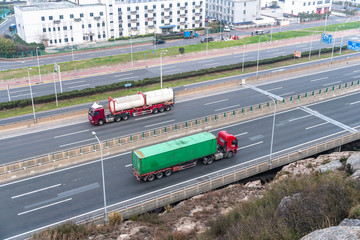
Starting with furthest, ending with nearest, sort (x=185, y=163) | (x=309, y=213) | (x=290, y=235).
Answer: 1. (x=185, y=163)
2. (x=309, y=213)
3. (x=290, y=235)

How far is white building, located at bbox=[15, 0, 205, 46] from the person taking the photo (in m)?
99.5

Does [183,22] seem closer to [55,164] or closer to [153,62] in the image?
[153,62]

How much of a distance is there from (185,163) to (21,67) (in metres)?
62.0

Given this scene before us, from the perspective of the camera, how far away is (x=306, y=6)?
145000mm

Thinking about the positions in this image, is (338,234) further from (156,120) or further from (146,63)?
(146,63)

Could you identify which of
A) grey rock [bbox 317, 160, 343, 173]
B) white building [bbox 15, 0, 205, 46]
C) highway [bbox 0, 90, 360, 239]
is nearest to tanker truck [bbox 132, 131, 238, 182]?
highway [bbox 0, 90, 360, 239]

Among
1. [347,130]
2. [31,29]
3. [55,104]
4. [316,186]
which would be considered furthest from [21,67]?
[316,186]

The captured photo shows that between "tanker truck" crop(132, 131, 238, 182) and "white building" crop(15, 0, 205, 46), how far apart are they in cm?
7473

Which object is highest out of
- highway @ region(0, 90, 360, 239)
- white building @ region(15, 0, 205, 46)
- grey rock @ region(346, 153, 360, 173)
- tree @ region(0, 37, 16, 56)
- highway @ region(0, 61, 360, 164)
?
white building @ region(15, 0, 205, 46)

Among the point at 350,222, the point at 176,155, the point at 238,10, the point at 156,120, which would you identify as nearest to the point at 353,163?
the point at 350,222

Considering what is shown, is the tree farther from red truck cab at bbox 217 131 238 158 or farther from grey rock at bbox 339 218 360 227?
grey rock at bbox 339 218 360 227

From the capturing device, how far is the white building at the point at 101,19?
326 feet

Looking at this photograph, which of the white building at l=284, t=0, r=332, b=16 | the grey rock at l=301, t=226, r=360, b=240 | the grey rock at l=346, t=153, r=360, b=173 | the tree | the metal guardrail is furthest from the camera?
the white building at l=284, t=0, r=332, b=16

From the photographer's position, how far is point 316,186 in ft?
91.7
